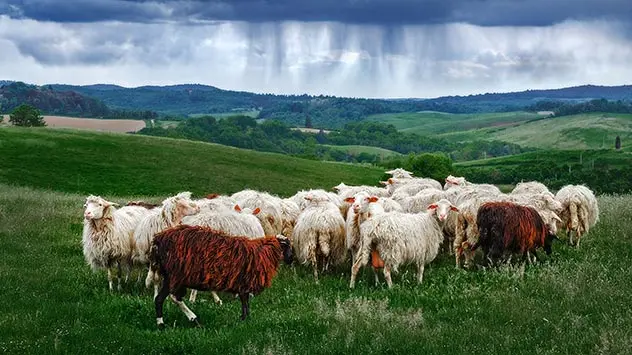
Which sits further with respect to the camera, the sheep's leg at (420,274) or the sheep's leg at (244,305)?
the sheep's leg at (420,274)

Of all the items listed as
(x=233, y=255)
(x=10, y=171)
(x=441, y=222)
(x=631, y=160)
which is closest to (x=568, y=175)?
(x=631, y=160)

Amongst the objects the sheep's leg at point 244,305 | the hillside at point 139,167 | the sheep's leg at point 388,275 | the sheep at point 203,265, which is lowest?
the hillside at point 139,167

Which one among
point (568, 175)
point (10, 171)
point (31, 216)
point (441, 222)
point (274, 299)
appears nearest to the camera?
point (274, 299)

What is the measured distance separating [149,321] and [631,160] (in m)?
138

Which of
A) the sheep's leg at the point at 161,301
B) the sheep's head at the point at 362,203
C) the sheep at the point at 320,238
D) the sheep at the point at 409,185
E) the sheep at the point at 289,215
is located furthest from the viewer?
the sheep at the point at 409,185

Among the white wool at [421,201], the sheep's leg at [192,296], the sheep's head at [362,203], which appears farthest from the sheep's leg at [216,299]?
the white wool at [421,201]

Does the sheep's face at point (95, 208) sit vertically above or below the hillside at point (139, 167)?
above

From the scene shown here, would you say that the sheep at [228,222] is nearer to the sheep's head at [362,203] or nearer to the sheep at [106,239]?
the sheep at [106,239]

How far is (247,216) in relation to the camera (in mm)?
15914

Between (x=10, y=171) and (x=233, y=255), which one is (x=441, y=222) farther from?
(x=10, y=171)

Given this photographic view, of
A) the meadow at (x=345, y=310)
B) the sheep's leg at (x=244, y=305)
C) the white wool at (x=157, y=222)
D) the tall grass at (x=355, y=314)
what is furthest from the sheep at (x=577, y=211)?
the sheep's leg at (x=244, y=305)

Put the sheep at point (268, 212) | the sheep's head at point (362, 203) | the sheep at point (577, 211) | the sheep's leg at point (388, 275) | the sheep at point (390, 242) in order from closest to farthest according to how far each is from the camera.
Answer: the sheep's leg at point (388, 275) → the sheep at point (390, 242) → the sheep's head at point (362, 203) → the sheep at point (268, 212) → the sheep at point (577, 211)

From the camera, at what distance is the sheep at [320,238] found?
16891 mm

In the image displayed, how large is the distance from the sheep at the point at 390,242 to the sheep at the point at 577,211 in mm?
6045
